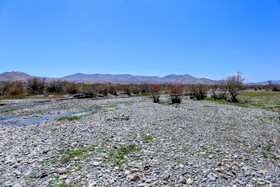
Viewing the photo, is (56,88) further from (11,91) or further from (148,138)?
(148,138)

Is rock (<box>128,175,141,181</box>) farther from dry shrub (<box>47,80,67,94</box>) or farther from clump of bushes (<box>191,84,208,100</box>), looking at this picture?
dry shrub (<box>47,80,67,94</box>)

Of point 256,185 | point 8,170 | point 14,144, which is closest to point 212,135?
point 256,185

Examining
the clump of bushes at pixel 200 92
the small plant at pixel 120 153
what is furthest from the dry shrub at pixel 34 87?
the small plant at pixel 120 153

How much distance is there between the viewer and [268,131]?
1181 centimetres

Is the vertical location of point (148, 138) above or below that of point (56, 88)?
below

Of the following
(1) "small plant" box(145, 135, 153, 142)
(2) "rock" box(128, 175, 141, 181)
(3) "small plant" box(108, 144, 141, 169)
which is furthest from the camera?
(1) "small plant" box(145, 135, 153, 142)

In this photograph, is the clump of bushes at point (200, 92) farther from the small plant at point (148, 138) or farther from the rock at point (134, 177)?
the rock at point (134, 177)

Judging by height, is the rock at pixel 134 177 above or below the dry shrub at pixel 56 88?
below

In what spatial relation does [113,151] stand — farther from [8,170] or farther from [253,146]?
[253,146]

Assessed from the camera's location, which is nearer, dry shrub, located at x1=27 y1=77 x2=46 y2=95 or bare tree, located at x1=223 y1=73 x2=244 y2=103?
bare tree, located at x1=223 y1=73 x2=244 y2=103

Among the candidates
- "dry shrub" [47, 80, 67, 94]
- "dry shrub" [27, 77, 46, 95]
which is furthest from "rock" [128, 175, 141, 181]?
"dry shrub" [47, 80, 67, 94]

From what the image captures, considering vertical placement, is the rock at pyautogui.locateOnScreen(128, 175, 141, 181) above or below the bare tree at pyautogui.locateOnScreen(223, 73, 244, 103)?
below

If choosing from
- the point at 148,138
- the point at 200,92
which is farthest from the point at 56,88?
the point at 148,138

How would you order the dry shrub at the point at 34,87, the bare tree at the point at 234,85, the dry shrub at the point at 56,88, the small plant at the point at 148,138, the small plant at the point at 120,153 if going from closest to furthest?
the small plant at the point at 120,153 → the small plant at the point at 148,138 → the bare tree at the point at 234,85 → the dry shrub at the point at 34,87 → the dry shrub at the point at 56,88
